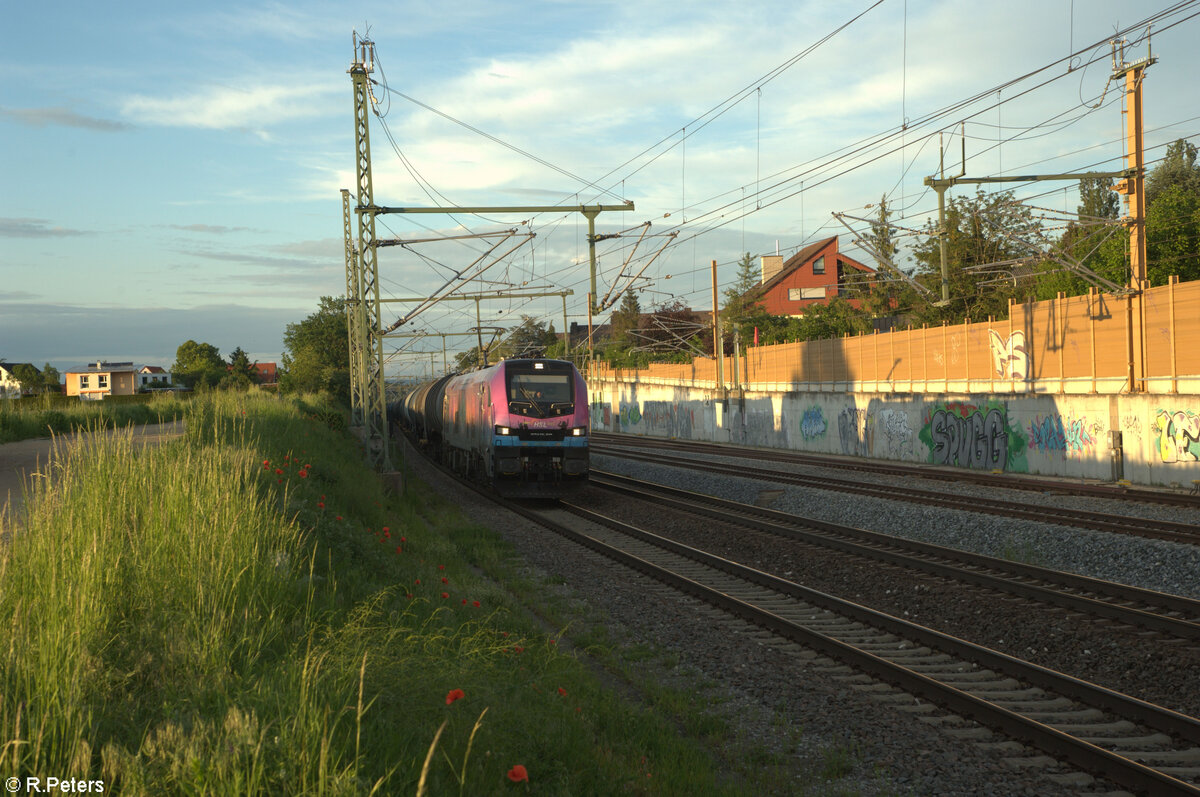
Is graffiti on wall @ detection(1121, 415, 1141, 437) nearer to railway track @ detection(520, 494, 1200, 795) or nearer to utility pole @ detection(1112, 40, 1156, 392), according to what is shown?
utility pole @ detection(1112, 40, 1156, 392)

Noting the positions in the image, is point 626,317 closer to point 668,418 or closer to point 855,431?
point 668,418

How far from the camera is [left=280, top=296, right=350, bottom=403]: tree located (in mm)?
49188

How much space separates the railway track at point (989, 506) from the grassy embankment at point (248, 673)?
32.1 feet

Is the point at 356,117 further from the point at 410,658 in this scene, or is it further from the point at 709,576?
the point at 410,658

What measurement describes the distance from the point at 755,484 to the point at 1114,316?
10.00 m

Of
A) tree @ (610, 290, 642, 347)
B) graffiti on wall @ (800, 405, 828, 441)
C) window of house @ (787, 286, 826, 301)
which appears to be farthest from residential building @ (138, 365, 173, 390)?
graffiti on wall @ (800, 405, 828, 441)

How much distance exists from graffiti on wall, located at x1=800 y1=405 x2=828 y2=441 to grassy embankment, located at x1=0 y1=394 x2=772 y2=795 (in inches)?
1058

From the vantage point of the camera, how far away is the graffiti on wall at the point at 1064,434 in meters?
20.6

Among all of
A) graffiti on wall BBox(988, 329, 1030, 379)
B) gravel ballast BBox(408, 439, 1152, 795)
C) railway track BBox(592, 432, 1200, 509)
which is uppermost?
graffiti on wall BBox(988, 329, 1030, 379)

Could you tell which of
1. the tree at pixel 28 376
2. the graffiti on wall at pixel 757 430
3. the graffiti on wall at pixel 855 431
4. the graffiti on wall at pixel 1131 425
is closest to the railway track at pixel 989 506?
the graffiti on wall at pixel 1131 425

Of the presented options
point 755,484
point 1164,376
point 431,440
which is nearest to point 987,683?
point 755,484

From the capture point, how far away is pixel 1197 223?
34312 mm

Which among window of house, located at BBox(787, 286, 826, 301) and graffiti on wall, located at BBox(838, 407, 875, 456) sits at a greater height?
window of house, located at BBox(787, 286, 826, 301)

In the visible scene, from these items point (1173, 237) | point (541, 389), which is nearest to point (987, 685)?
point (541, 389)
